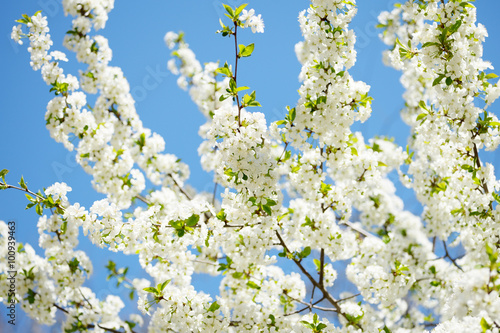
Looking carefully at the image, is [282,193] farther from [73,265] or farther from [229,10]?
[73,265]

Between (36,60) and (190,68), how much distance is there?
3.01 meters

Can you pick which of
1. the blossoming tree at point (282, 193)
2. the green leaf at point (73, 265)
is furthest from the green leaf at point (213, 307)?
the green leaf at point (73, 265)

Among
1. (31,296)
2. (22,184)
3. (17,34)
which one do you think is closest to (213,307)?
(22,184)

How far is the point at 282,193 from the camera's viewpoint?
372cm

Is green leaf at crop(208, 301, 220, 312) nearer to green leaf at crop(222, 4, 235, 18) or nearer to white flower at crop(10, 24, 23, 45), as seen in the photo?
green leaf at crop(222, 4, 235, 18)

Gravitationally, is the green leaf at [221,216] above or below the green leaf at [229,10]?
below

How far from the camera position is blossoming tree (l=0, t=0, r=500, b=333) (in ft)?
11.6

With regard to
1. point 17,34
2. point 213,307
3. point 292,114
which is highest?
point 17,34

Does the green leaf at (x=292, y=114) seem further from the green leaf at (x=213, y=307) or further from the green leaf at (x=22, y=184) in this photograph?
the green leaf at (x=22, y=184)

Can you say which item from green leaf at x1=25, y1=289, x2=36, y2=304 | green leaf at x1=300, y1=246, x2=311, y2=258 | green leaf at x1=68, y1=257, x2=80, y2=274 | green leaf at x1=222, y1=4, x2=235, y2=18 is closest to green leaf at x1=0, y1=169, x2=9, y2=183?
green leaf at x1=68, y1=257, x2=80, y2=274

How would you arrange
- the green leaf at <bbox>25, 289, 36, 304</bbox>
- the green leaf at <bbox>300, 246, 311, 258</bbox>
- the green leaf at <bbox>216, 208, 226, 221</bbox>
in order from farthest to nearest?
the green leaf at <bbox>25, 289, 36, 304</bbox> < the green leaf at <bbox>300, 246, 311, 258</bbox> < the green leaf at <bbox>216, 208, 226, 221</bbox>

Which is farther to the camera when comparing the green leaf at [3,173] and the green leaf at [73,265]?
the green leaf at [73,265]

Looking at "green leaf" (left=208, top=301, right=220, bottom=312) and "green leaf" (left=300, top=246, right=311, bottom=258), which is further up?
"green leaf" (left=300, top=246, right=311, bottom=258)

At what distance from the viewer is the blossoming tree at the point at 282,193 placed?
11.6 ft
